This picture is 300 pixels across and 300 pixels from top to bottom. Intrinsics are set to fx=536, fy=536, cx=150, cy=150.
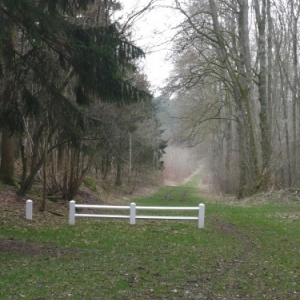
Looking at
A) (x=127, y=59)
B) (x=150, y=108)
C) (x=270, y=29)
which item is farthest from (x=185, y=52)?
(x=127, y=59)

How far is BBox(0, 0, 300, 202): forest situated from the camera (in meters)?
13.0

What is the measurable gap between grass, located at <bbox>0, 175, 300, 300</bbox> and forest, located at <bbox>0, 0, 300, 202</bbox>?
2525mm

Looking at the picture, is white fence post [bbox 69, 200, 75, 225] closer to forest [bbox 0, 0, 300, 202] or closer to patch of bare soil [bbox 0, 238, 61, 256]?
forest [bbox 0, 0, 300, 202]

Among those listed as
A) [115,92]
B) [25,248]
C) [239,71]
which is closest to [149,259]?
[25,248]

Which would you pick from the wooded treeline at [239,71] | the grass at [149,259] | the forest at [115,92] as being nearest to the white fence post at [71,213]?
the grass at [149,259]

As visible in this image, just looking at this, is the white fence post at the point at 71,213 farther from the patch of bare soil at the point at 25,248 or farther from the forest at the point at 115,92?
the patch of bare soil at the point at 25,248

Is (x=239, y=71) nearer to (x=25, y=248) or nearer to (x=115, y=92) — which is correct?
(x=115, y=92)

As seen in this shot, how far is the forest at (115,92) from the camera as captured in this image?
13039 millimetres

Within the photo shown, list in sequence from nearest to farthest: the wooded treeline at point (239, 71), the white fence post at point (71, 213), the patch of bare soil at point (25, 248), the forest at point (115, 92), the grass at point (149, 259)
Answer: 1. the grass at point (149, 259)
2. the patch of bare soil at point (25, 248)
3. the forest at point (115, 92)
4. the white fence post at point (71, 213)
5. the wooded treeline at point (239, 71)

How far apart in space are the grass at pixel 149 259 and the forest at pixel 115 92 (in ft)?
8.28

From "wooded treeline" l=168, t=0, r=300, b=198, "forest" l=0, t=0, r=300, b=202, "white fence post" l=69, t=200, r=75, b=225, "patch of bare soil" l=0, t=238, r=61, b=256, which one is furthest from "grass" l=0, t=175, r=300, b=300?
"wooded treeline" l=168, t=0, r=300, b=198

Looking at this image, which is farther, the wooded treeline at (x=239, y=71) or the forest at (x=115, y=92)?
the wooded treeline at (x=239, y=71)

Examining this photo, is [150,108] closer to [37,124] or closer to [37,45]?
[37,124]

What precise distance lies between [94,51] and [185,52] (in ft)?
59.0
